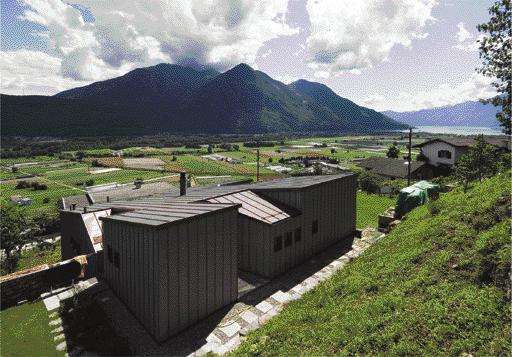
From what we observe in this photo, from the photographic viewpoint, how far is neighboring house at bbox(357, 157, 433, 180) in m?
58.2

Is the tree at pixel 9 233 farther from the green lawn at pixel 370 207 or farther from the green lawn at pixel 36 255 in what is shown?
the green lawn at pixel 370 207

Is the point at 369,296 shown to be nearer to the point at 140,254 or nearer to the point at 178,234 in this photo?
the point at 178,234

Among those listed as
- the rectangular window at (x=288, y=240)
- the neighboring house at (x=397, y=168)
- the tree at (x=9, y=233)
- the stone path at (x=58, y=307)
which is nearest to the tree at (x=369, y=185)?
the neighboring house at (x=397, y=168)

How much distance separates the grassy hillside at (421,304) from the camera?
677cm

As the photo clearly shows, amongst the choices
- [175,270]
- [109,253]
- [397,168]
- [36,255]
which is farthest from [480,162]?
[36,255]

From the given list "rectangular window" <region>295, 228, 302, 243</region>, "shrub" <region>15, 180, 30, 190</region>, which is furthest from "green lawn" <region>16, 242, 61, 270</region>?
"shrub" <region>15, 180, 30, 190</region>

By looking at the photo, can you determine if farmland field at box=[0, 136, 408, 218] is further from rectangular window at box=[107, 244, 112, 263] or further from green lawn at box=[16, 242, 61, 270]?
rectangular window at box=[107, 244, 112, 263]

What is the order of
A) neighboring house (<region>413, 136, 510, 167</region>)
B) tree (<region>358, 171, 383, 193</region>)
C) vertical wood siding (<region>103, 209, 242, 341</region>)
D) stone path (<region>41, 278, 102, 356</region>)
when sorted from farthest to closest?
neighboring house (<region>413, 136, 510, 167</region>)
tree (<region>358, 171, 383, 193</region>)
vertical wood siding (<region>103, 209, 242, 341</region>)
stone path (<region>41, 278, 102, 356</region>)

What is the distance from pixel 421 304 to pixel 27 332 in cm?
1316

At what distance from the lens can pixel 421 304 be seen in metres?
8.09

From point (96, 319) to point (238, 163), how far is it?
13449cm

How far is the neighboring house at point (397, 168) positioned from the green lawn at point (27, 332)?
60.9 metres

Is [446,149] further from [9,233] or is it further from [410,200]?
[9,233]

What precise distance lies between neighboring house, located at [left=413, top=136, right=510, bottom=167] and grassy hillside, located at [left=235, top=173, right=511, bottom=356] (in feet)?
164
